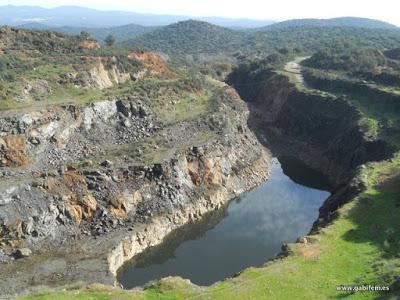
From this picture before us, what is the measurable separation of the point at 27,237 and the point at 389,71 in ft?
249

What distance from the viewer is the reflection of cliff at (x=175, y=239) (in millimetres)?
49219

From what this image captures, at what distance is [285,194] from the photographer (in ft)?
228

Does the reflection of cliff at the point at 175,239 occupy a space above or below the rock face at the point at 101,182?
below

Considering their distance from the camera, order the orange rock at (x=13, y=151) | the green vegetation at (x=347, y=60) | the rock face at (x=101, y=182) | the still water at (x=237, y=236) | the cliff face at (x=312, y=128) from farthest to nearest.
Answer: the green vegetation at (x=347, y=60) < the cliff face at (x=312, y=128) < the orange rock at (x=13, y=151) < the still water at (x=237, y=236) < the rock face at (x=101, y=182)

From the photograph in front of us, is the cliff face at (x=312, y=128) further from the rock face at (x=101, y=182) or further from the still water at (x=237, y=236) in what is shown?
the rock face at (x=101, y=182)

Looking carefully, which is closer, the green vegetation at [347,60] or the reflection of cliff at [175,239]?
the reflection of cliff at [175,239]

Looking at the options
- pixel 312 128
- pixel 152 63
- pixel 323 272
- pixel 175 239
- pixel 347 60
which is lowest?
pixel 175 239

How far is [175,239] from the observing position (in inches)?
2126

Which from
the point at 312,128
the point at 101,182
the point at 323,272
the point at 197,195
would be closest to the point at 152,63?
the point at 312,128

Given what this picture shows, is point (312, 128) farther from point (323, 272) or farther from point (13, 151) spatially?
point (323, 272)

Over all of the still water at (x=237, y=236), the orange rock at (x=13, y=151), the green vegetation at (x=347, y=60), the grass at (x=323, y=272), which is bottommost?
the still water at (x=237, y=236)

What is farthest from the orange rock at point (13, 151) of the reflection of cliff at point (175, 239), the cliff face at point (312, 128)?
the cliff face at point (312, 128)

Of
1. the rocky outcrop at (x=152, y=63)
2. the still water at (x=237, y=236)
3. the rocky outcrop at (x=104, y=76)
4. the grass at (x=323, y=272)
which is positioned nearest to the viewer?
the grass at (x=323, y=272)

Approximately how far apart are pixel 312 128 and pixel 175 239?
43372mm
